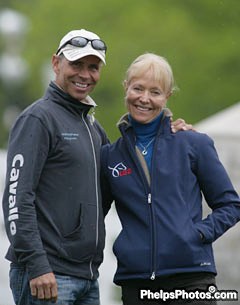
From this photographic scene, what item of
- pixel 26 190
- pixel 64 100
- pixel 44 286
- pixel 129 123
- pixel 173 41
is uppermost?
pixel 173 41

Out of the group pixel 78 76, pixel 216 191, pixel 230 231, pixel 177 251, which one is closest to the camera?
pixel 177 251

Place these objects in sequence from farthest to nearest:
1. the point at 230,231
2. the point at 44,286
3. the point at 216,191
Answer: the point at 230,231 < the point at 216,191 < the point at 44,286

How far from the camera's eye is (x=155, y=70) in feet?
20.1

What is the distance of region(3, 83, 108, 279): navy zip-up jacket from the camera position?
19.1 feet

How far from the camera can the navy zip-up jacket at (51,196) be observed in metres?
5.82

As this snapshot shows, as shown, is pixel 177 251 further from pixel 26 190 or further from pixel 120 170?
pixel 26 190

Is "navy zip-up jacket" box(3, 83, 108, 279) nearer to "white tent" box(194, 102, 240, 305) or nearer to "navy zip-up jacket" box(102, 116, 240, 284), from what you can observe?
"navy zip-up jacket" box(102, 116, 240, 284)

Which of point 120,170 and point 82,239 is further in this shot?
point 120,170

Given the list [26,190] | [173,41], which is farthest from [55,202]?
[173,41]

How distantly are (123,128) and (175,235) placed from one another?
700 mm

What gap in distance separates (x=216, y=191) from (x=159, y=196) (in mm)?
337

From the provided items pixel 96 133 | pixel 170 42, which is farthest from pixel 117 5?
pixel 96 133

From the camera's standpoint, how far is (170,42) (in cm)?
2639

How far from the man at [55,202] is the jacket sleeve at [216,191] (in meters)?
0.22
